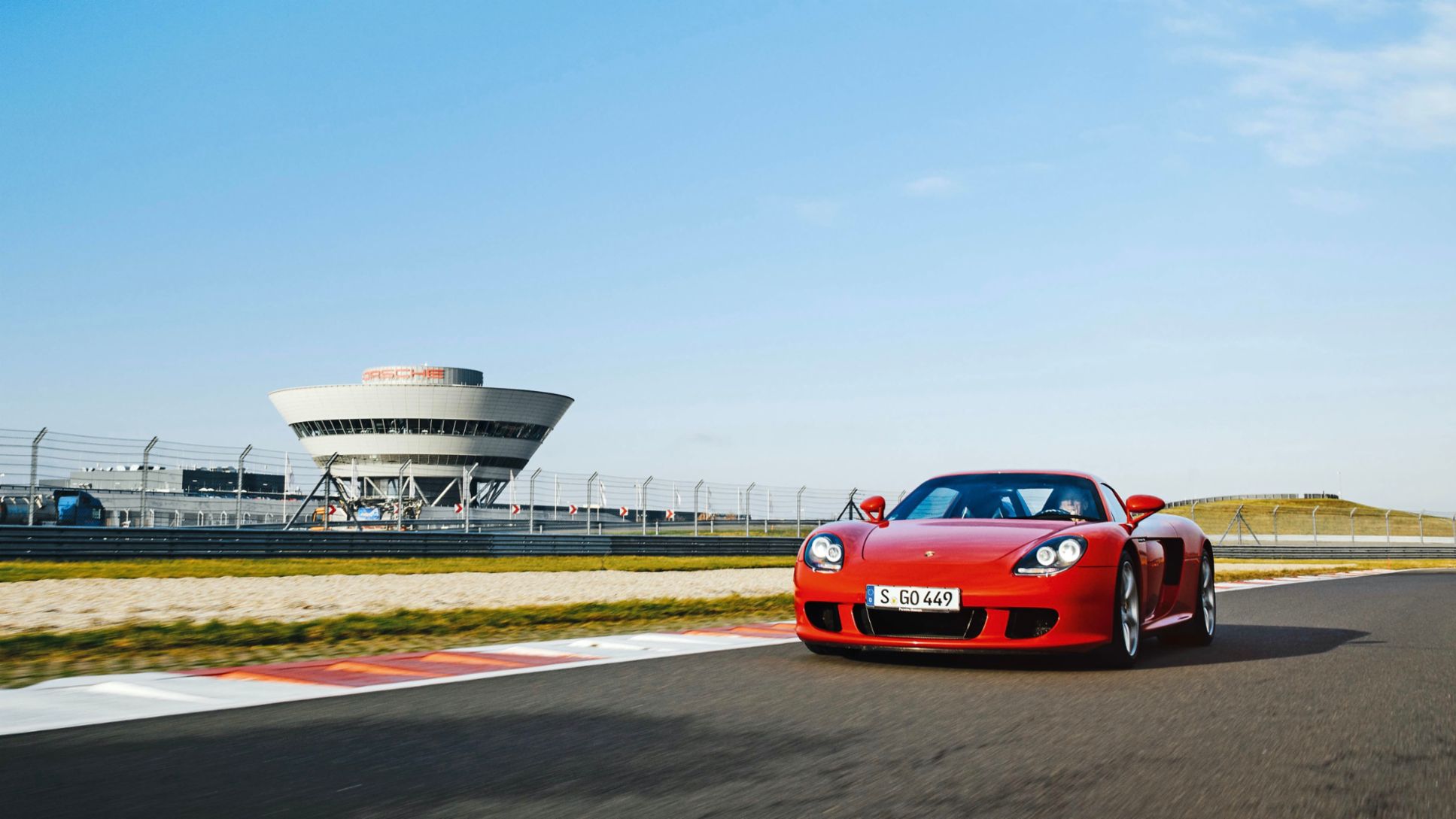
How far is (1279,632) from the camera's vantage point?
8.50m

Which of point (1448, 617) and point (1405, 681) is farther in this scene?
point (1448, 617)

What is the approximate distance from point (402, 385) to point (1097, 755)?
67735mm

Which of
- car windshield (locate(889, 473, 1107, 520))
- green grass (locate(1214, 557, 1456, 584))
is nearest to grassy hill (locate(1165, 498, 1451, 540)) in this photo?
green grass (locate(1214, 557, 1456, 584))

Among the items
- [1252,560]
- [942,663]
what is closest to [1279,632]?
[942,663]

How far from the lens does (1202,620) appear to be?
→ 7773mm

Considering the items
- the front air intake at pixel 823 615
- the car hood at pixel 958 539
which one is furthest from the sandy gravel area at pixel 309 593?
the car hood at pixel 958 539

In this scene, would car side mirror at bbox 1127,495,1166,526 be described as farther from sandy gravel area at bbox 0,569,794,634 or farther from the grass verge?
sandy gravel area at bbox 0,569,794,634

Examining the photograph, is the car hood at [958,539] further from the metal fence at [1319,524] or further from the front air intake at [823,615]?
the metal fence at [1319,524]

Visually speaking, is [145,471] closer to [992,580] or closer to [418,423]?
[992,580]

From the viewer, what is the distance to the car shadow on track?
6.36 metres

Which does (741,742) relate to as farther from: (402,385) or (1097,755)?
(402,385)

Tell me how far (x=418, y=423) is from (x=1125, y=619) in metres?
65.8

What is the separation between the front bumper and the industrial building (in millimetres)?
63046

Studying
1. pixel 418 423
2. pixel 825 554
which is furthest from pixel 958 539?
pixel 418 423
